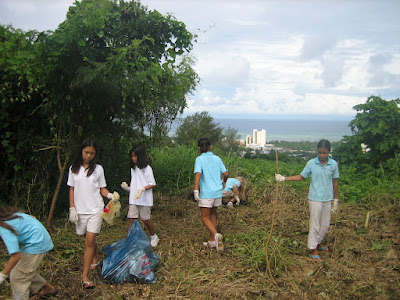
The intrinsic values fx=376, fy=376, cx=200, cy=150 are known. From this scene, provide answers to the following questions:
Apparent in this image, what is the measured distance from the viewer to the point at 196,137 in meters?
14.2

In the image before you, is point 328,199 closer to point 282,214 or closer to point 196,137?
point 282,214

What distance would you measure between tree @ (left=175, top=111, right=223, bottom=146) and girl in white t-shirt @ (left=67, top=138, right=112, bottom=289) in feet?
33.5

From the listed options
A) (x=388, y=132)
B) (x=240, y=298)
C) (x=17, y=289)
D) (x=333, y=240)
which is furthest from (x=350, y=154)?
(x=17, y=289)

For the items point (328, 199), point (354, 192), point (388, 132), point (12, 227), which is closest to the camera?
point (12, 227)

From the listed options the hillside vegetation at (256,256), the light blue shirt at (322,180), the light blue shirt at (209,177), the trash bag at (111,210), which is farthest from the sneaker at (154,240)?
the light blue shirt at (322,180)

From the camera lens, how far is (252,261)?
4.47 metres

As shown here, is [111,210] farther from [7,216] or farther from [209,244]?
[209,244]

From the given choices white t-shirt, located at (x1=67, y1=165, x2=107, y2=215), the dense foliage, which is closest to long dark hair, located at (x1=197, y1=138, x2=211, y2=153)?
the dense foliage

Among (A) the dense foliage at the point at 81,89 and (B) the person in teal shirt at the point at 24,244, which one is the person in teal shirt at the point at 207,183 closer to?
(A) the dense foliage at the point at 81,89

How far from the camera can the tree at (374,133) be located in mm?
9008

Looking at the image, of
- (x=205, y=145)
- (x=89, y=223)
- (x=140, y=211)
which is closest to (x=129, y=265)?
(x=89, y=223)

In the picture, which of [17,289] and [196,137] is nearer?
[17,289]

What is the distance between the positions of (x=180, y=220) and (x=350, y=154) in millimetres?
5372

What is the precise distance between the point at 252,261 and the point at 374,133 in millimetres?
5923
